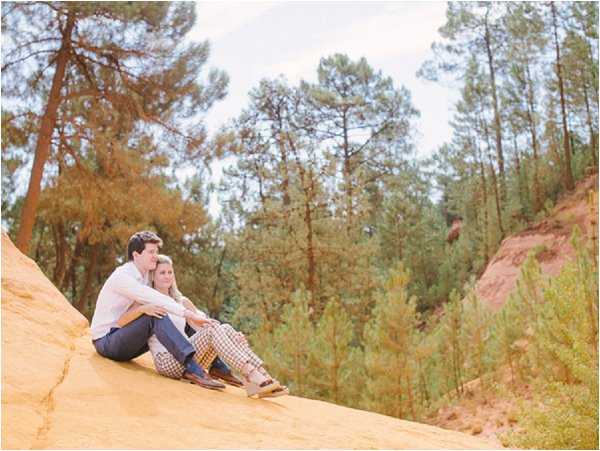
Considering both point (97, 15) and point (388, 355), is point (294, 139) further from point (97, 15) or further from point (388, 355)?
point (388, 355)

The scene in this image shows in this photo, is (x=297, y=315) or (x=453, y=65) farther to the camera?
(x=453, y=65)

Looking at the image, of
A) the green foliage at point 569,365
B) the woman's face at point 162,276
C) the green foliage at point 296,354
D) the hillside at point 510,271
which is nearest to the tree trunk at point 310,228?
the hillside at point 510,271

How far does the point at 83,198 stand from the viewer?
1266 centimetres

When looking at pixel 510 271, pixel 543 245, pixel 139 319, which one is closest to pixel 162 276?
pixel 139 319

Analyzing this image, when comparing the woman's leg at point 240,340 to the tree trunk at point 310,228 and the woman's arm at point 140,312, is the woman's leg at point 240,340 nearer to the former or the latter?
the woman's arm at point 140,312

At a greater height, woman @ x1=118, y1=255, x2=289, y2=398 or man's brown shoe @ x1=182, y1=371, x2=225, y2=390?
woman @ x1=118, y1=255, x2=289, y2=398

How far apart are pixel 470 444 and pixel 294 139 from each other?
1458 centimetres

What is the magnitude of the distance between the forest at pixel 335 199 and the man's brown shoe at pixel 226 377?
223 cm

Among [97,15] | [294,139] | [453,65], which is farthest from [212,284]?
[453,65]

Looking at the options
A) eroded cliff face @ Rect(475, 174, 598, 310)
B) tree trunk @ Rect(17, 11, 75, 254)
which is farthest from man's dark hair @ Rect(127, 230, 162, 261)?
eroded cliff face @ Rect(475, 174, 598, 310)

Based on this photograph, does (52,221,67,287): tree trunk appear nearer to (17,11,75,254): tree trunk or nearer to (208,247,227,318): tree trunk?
(17,11,75,254): tree trunk

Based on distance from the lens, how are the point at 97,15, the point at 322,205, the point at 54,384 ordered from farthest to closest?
the point at 322,205 < the point at 97,15 < the point at 54,384

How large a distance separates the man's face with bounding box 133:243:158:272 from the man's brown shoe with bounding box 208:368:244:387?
884mm

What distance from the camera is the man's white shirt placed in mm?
3967
